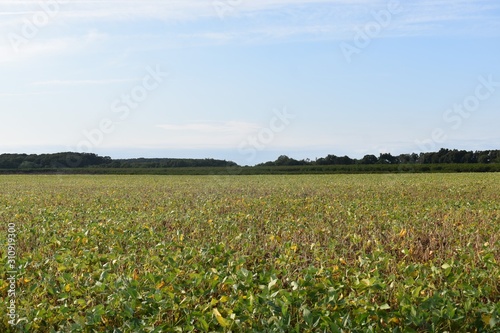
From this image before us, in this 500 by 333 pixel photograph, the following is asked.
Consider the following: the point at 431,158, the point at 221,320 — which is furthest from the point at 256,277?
the point at 431,158

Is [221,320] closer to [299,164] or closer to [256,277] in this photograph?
[256,277]

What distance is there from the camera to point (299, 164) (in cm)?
7575

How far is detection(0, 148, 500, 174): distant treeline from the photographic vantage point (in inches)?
2517

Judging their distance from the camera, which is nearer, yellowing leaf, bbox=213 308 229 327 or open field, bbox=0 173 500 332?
yellowing leaf, bbox=213 308 229 327

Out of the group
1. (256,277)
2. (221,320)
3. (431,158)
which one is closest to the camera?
(221,320)

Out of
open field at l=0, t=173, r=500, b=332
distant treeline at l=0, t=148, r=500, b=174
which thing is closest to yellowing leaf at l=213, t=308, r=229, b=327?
open field at l=0, t=173, r=500, b=332

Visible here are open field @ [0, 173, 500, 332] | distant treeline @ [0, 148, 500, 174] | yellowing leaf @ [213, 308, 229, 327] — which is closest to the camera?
yellowing leaf @ [213, 308, 229, 327]

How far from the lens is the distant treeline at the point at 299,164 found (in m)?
63.9

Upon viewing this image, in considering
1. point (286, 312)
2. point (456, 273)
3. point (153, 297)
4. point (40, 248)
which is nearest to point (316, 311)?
point (286, 312)

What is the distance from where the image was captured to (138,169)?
74.4m

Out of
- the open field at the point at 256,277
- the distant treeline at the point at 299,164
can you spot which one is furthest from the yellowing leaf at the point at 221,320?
the distant treeline at the point at 299,164

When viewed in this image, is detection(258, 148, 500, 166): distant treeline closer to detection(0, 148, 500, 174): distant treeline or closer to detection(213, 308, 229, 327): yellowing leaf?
detection(0, 148, 500, 174): distant treeline

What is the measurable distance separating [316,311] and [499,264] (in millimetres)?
3257

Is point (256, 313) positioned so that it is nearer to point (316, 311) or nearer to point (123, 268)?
point (316, 311)
